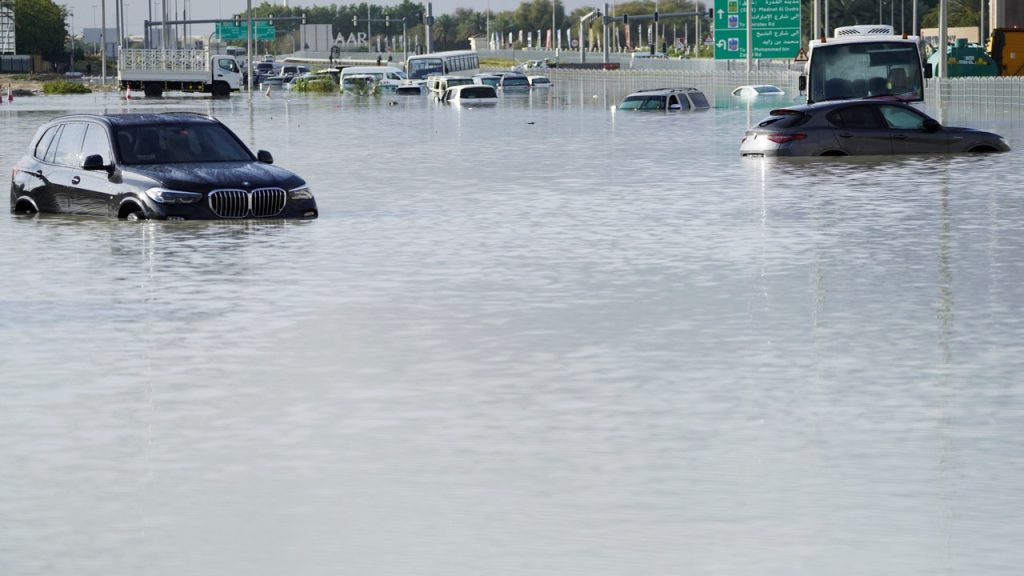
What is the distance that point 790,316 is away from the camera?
13508 millimetres

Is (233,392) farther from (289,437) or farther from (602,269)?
(602,269)

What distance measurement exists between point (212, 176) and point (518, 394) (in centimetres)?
1198

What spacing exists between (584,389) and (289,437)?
2044 millimetres

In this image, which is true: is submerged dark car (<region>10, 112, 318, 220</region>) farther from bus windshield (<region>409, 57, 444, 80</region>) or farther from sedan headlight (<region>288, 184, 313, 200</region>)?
bus windshield (<region>409, 57, 444, 80</region>)

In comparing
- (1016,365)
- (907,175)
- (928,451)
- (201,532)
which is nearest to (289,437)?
(201,532)

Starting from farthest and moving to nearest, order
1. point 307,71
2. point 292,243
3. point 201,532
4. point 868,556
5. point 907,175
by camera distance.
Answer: point 307,71, point 907,175, point 292,243, point 201,532, point 868,556

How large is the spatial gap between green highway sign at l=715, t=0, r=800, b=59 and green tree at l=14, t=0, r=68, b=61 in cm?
9806

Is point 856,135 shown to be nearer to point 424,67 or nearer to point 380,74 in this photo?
point 380,74

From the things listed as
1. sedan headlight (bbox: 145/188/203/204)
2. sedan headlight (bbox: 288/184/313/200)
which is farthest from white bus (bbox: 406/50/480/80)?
sedan headlight (bbox: 145/188/203/204)

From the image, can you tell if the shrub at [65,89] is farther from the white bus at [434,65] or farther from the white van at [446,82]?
the white van at [446,82]

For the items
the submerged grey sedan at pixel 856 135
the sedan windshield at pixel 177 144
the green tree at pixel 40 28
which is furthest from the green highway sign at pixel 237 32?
the sedan windshield at pixel 177 144

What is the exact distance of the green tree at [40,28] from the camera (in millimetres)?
176125

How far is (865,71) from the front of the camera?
4488 cm

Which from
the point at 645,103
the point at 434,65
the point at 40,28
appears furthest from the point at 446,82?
the point at 40,28
